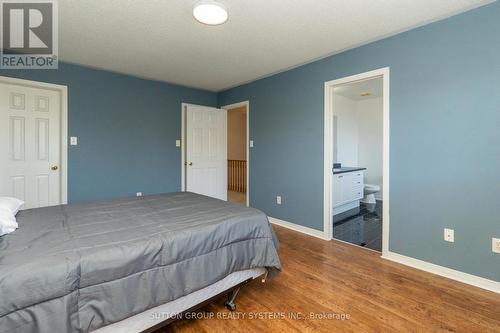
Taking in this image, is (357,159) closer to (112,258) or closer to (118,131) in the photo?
(118,131)

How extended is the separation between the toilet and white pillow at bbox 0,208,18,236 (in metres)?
5.17

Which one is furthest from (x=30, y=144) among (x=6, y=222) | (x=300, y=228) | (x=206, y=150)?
(x=300, y=228)

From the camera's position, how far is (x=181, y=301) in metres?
1.44

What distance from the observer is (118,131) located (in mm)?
3764

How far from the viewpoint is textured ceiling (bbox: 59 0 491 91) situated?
2041mm

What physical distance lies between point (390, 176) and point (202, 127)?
319 cm

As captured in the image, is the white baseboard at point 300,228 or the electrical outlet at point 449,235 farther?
the white baseboard at point 300,228

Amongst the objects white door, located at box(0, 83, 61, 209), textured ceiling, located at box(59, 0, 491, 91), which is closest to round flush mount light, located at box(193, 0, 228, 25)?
textured ceiling, located at box(59, 0, 491, 91)

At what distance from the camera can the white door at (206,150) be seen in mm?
4402

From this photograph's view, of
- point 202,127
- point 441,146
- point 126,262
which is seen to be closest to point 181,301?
point 126,262

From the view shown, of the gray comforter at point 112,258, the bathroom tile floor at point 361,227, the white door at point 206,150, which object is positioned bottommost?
the bathroom tile floor at point 361,227

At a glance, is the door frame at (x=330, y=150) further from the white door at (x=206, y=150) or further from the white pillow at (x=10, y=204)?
the white pillow at (x=10, y=204)

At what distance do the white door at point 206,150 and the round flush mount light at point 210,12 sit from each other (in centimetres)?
239

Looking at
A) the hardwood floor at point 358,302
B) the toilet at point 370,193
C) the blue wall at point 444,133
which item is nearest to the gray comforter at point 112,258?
the hardwood floor at point 358,302
